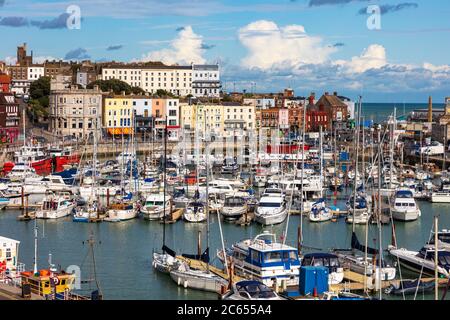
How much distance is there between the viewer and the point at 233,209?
1641 cm

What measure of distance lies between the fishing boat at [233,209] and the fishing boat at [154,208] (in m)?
1.08

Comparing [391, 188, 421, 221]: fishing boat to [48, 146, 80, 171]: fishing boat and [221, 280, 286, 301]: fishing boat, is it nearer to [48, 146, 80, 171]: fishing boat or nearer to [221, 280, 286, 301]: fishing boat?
[221, 280, 286, 301]: fishing boat

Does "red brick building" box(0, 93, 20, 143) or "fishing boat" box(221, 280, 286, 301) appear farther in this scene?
"red brick building" box(0, 93, 20, 143)

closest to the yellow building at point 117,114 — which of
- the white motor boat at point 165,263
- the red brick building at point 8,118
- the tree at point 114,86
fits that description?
the tree at point 114,86

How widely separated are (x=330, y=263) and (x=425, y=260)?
1.68 meters

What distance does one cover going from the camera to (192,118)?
39.6m

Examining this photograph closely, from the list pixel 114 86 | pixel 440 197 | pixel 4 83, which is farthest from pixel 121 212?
pixel 114 86

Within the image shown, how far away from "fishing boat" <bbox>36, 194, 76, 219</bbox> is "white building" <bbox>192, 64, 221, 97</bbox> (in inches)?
1278

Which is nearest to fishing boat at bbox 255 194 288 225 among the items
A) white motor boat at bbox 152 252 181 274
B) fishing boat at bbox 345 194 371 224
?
fishing boat at bbox 345 194 371 224

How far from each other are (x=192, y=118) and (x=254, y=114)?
12.0ft

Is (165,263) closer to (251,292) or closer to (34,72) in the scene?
(251,292)

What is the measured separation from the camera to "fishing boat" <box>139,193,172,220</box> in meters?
16.4

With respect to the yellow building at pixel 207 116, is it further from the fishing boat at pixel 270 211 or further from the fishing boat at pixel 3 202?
the fishing boat at pixel 270 211
